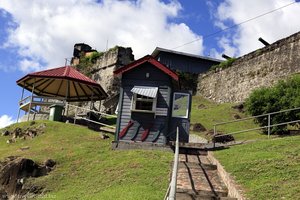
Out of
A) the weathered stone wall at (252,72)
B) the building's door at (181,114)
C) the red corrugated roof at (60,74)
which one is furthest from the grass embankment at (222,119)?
the red corrugated roof at (60,74)

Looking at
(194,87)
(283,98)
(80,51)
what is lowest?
(283,98)

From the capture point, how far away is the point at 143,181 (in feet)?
34.1

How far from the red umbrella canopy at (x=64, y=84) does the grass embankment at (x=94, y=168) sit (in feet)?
20.5

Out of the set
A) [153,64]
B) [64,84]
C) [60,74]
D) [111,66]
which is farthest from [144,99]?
[111,66]

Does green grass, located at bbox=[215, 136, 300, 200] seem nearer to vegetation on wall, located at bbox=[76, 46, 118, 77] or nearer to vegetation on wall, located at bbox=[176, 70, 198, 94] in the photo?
vegetation on wall, located at bbox=[176, 70, 198, 94]

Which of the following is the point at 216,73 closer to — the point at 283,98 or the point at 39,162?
the point at 283,98

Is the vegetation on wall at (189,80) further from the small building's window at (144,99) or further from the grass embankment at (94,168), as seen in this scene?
the small building's window at (144,99)

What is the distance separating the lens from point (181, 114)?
16047 mm

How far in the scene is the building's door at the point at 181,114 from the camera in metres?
15.9

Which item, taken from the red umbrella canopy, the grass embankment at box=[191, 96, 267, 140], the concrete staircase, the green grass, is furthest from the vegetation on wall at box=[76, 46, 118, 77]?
the green grass

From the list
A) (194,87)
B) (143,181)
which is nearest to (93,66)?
(194,87)

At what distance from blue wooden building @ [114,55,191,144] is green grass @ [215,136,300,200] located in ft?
9.39

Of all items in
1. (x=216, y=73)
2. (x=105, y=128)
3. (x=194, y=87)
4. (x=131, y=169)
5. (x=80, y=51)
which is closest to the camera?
(x=131, y=169)

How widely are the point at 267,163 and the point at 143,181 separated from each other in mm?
3048
